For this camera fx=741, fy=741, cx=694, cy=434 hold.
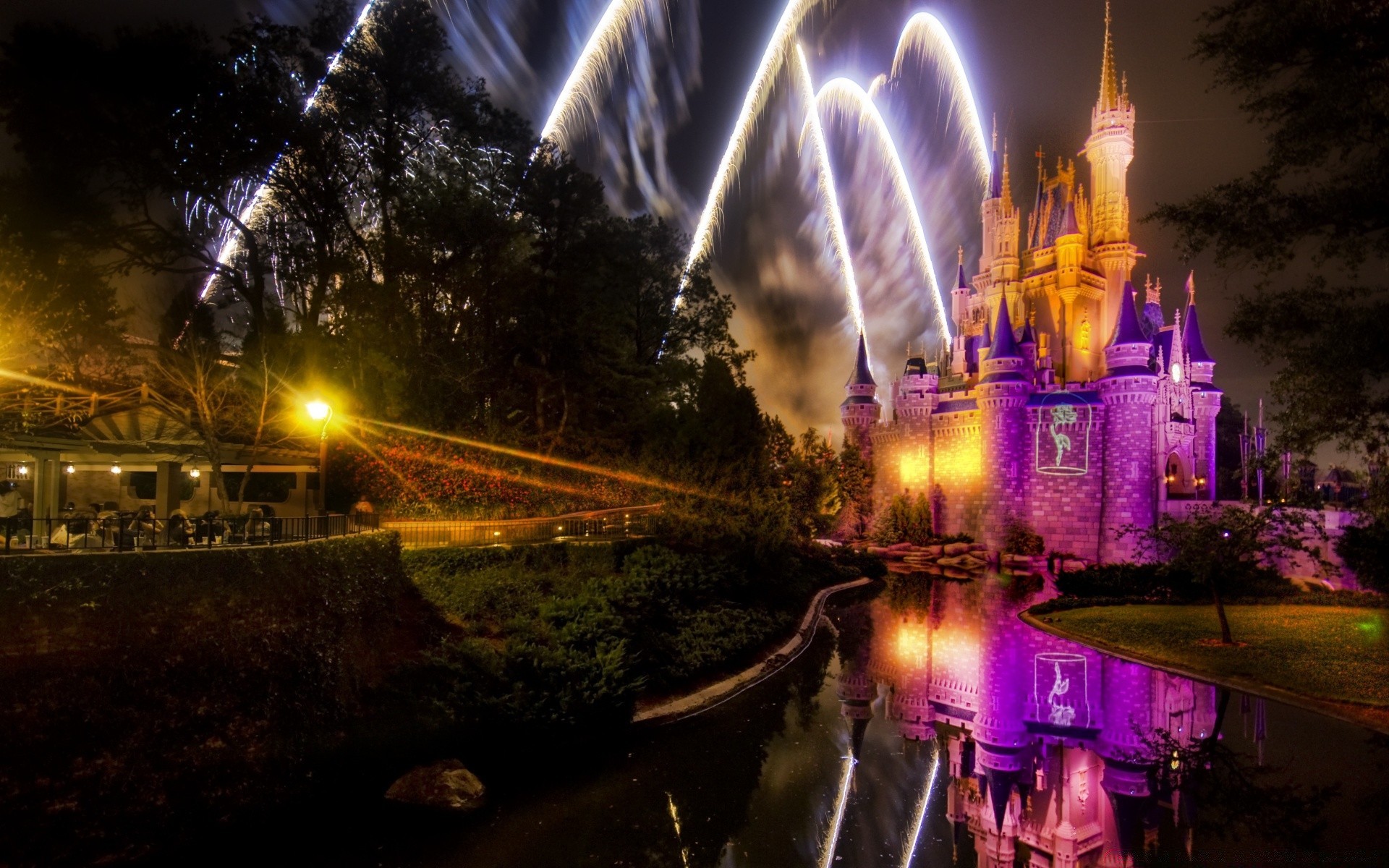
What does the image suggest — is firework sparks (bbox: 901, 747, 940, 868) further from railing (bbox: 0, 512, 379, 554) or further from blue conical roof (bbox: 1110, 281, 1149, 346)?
blue conical roof (bbox: 1110, 281, 1149, 346)

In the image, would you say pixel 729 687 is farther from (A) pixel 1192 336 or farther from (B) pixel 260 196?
(A) pixel 1192 336

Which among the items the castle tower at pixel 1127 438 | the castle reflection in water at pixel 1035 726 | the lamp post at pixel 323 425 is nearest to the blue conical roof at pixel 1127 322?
the castle tower at pixel 1127 438

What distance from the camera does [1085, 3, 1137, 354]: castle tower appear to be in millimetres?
53875

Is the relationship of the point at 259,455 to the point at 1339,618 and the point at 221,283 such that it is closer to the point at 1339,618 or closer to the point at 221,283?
the point at 221,283

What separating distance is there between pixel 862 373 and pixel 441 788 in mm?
55062

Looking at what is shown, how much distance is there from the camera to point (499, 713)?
41.3 ft

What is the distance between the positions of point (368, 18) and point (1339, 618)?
3773cm

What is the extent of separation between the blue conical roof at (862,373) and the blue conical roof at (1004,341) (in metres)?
12.5

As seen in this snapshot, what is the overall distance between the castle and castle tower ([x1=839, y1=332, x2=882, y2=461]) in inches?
5.1

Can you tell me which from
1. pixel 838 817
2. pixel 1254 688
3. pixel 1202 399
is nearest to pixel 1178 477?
pixel 1202 399

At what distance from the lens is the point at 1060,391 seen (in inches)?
1885

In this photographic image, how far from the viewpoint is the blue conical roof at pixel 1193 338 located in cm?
5234

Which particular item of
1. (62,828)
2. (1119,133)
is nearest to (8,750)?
(62,828)

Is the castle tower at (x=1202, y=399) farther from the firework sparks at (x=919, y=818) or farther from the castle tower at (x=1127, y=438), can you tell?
the firework sparks at (x=919, y=818)
